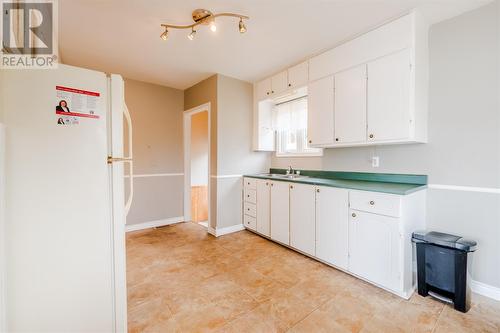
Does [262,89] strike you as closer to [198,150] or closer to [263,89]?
[263,89]

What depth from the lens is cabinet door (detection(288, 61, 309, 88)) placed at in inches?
113

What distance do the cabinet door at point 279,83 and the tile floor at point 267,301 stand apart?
233 cm

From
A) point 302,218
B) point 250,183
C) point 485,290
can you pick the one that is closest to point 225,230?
point 250,183

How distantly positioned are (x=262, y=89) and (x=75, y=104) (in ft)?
9.54

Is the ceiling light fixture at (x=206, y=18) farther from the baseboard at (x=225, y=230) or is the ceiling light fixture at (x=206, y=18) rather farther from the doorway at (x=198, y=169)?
the baseboard at (x=225, y=230)

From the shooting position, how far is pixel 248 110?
12.3 feet

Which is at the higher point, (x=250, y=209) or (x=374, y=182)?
(x=374, y=182)

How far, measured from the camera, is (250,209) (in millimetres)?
3533

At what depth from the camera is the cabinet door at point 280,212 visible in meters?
2.88

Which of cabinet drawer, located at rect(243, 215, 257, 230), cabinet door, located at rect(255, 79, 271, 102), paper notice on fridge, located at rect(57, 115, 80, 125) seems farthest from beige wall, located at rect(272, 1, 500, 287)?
paper notice on fridge, located at rect(57, 115, 80, 125)

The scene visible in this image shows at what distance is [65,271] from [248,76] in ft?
10.7

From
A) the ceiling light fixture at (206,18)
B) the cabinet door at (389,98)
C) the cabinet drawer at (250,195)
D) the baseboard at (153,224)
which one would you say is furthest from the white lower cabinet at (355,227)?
the baseboard at (153,224)

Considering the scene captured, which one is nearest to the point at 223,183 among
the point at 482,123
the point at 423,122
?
the point at 423,122

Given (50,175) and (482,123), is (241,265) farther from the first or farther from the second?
(482,123)
